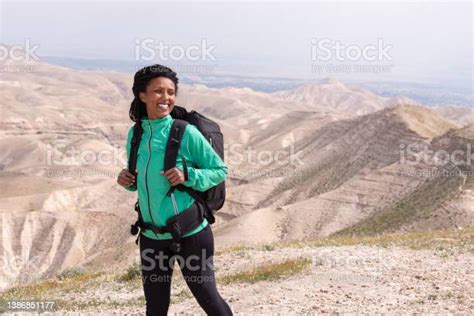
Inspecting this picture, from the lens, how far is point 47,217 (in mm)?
52656

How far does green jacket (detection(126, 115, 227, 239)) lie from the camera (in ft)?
14.6

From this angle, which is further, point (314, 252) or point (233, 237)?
point (233, 237)

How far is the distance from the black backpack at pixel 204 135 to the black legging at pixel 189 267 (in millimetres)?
244

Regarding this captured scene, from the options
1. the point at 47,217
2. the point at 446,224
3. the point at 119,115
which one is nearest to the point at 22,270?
the point at 47,217

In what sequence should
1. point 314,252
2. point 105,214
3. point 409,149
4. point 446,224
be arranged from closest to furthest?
point 314,252 < point 446,224 < point 409,149 < point 105,214

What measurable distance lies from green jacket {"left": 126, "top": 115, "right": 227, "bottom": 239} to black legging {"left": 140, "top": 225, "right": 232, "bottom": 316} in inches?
3.8

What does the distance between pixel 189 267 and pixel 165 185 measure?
0.79 meters

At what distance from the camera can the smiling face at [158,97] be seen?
4.62 m

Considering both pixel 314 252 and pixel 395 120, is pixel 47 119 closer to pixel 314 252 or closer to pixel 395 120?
pixel 395 120

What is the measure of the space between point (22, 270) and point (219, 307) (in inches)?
1826
